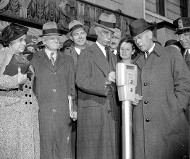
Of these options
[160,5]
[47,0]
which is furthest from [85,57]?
[160,5]

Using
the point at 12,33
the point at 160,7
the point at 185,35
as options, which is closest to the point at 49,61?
the point at 12,33

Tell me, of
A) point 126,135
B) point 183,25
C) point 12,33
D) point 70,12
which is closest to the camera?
point 126,135

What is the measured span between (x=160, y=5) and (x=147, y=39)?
34.0 feet

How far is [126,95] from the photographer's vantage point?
300cm

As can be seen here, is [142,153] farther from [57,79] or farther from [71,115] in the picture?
[57,79]

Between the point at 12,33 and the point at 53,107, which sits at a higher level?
the point at 12,33

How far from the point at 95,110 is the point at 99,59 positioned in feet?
1.97

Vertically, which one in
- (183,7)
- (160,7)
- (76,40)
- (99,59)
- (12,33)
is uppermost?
(183,7)

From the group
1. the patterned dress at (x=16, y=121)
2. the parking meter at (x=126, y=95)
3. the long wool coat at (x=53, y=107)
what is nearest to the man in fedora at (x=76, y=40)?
the long wool coat at (x=53, y=107)

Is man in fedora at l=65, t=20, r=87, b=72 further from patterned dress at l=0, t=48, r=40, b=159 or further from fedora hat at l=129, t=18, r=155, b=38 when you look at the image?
patterned dress at l=0, t=48, r=40, b=159

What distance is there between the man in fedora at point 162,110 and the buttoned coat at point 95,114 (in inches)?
12.0

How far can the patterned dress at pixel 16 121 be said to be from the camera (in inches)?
137

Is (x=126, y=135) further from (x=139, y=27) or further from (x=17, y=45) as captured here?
(x=17, y=45)

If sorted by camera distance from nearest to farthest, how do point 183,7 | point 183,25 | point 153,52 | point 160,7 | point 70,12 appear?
point 153,52, point 183,25, point 70,12, point 160,7, point 183,7
